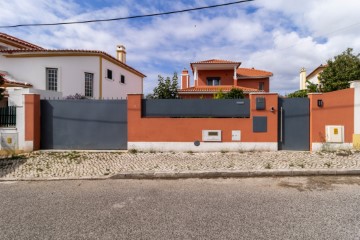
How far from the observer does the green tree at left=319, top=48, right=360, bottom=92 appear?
1838cm

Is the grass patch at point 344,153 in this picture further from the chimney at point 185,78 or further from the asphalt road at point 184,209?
the chimney at point 185,78

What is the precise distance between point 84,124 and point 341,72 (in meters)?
20.0

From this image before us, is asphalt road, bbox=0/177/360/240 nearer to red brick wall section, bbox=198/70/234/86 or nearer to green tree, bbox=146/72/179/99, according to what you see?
green tree, bbox=146/72/179/99

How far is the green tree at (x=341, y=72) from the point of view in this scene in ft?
60.3

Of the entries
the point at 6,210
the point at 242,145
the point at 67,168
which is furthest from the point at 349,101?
the point at 6,210

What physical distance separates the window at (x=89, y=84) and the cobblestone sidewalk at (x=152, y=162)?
27.2 feet

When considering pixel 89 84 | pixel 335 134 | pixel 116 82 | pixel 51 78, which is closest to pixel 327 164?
pixel 335 134

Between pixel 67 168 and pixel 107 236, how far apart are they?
4.27m

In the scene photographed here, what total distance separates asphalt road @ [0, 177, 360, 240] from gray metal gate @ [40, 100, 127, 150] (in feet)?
11.1

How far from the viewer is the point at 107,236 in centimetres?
304

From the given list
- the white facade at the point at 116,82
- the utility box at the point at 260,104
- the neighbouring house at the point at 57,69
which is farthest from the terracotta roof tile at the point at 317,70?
the neighbouring house at the point at 57,69

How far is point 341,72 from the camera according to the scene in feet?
61.6

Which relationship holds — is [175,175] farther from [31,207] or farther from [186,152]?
[31,207]

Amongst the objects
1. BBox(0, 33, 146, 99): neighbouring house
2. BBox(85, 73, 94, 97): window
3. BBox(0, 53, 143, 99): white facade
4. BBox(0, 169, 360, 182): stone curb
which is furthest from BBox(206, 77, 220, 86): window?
BBox(0, 169, 360, 182): stone curb
